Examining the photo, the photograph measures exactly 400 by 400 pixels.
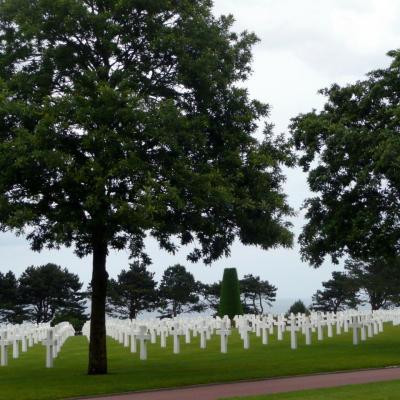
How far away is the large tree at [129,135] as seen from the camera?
1658cm

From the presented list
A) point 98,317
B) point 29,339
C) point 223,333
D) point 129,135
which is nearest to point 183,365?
point 98,317

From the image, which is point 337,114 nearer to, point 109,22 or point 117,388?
point 109,22

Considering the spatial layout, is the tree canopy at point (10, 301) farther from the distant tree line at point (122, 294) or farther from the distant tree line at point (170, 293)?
the distant tree line at point (170, 293)

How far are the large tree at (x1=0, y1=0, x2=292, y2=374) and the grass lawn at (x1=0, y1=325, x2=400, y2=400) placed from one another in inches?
74.9

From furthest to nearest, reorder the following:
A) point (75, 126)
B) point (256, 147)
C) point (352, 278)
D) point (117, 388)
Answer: point (352, 278)
point (256, 147)
point (75, 126)
point (117, 388)

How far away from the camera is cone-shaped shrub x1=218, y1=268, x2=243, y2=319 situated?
4441 centimetres

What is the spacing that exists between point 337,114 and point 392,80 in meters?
2.84

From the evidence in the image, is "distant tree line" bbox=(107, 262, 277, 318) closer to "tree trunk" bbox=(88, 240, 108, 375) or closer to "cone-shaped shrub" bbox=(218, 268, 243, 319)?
"cone-shaped shrub" bbox=(218, 268, 243, 319)

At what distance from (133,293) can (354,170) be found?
41.8 m

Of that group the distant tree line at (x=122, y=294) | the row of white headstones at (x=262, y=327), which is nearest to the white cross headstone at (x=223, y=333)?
the row of white headstones at (x=262, y=327)

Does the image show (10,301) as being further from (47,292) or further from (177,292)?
(177,292)

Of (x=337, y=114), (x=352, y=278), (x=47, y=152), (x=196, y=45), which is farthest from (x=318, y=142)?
(x=352, y=278)

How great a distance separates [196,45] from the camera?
19.2 meters

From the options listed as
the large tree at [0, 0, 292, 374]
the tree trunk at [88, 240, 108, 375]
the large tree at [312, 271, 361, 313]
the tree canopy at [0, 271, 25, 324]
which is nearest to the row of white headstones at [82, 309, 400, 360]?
the tree trunk at [88, 240, 108, 375]
